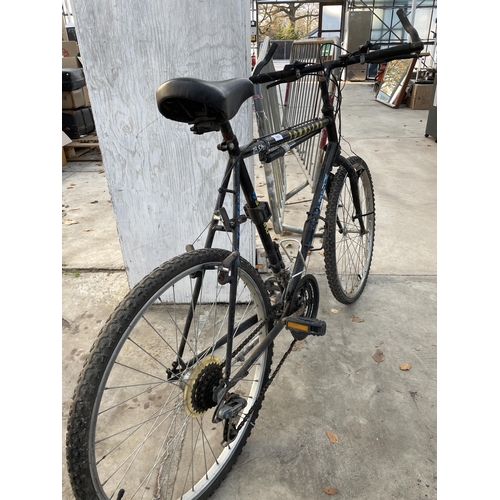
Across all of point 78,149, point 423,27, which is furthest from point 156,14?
point 423,27

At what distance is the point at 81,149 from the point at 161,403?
5.19 m

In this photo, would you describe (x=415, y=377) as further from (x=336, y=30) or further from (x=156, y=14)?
(x=336, y=30)

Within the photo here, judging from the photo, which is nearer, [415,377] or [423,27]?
[415,377]

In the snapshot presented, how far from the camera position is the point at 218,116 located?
1.12m

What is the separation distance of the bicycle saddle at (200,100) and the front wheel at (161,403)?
0.42 m

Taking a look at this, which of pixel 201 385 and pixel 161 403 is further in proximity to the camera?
pixel 161 403

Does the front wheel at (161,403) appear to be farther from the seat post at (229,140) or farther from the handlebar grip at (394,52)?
the handlebar grip at (394,52)

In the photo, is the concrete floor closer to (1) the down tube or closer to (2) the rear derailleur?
(2) the rear derailleur

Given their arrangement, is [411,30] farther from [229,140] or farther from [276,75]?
[229,140]

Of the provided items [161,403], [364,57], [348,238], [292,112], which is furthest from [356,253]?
[292,112]

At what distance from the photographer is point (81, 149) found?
5906 millimetres

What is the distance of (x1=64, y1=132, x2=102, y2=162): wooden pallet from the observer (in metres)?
5.50

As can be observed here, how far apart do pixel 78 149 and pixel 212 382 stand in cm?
560

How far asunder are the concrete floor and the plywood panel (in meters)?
0.76
